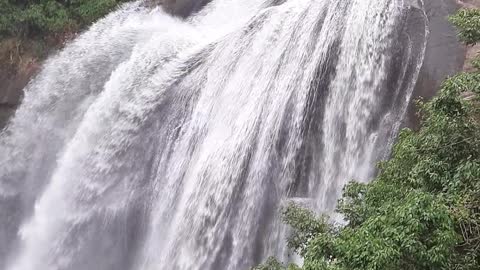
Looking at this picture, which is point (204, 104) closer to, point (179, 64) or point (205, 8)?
point (179, 64)

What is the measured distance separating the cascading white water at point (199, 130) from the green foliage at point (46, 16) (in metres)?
1.24

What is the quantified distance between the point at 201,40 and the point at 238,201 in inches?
273

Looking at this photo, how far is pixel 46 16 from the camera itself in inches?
811

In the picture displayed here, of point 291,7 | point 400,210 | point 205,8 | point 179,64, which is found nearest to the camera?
point 400,210

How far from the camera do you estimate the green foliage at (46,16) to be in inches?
797

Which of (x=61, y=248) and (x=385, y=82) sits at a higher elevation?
(x=385, y=82)

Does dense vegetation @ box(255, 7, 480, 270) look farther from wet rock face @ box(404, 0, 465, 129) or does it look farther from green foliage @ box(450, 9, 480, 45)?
wet rock face @ box(404, 0, 465, 129)

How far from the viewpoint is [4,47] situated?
19.9 m

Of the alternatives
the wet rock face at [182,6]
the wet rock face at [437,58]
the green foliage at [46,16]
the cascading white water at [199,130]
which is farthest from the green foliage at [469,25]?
the green foliage at [46,16]

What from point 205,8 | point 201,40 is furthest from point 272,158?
point 205,8

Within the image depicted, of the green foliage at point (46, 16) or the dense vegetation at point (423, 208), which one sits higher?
the dense vegetation at point (423, 208)

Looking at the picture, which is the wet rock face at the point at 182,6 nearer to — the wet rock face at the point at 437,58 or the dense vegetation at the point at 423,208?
the wet rock face at the point at 437,58

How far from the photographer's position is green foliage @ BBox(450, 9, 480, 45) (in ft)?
28.5

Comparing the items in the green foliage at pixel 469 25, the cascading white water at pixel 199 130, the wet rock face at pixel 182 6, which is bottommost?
the cascading white water at pixel 199 130
